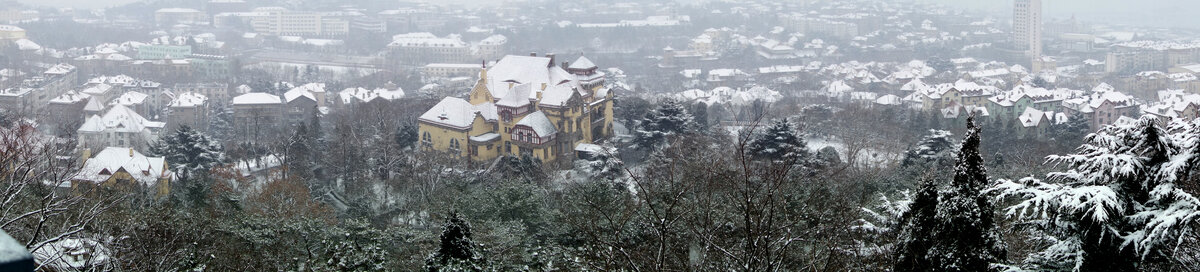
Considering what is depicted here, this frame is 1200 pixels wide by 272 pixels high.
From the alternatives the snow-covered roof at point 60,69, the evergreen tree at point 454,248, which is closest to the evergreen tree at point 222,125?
the snow-covered roof at point 60,69

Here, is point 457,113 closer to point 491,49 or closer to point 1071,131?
point 1071,131

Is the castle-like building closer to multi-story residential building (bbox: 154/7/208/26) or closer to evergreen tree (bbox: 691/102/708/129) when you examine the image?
evergreen tree (bbox: 691/102/708/129)

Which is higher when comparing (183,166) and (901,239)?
(901,239)

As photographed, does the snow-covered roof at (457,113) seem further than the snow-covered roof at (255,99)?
No

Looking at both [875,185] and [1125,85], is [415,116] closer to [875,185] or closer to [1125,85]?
[875,185]

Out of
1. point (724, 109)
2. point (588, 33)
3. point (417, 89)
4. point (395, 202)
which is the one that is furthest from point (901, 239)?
point (588, 33)

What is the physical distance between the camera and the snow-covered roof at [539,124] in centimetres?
1922

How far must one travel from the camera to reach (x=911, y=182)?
524 inches

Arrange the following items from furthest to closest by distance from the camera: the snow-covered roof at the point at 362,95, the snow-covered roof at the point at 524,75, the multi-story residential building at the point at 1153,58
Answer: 1. the multi-story residential building at the point at 1153,58
2. the snow-covered roof at the point at 362,95
3. the snow-covered roof at the point at 524,75

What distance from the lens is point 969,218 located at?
18.2ft

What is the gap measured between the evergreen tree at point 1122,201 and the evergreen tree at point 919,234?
78 centimetres

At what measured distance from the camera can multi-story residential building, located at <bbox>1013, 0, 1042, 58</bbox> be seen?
54472mm

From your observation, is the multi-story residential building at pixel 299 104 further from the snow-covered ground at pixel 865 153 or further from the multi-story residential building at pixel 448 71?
the multi-story residential building at pixel 448 71

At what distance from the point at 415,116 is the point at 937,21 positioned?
50032 mm
